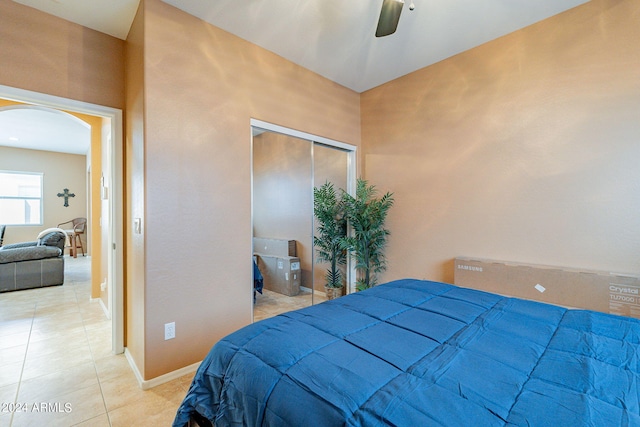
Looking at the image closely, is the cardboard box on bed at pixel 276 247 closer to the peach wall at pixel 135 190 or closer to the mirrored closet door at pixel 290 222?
the mirrored closet door at pixel 290 222

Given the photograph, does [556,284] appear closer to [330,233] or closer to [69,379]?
[330,233]

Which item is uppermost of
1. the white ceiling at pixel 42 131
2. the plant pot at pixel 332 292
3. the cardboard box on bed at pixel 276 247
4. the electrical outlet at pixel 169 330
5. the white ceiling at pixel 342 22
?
the white ceiling at pixel 42 131

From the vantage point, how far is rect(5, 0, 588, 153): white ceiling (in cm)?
210

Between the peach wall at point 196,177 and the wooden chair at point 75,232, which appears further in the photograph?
the wooden chair at point 75,232

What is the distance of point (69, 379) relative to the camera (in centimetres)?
→ 203

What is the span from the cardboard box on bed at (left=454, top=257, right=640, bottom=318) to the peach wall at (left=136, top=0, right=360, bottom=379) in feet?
6.91

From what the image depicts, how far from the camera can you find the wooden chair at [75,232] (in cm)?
719

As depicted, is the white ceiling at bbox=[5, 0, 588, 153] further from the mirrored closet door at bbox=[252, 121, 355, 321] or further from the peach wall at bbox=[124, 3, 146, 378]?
the mirrored closet door at bbox=[252, 121, 355, 321]

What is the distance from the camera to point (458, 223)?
9.35ft

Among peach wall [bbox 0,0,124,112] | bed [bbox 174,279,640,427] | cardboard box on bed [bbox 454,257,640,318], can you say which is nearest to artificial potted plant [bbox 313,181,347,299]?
cardboard box on bed [bbox 454,257,640,318]

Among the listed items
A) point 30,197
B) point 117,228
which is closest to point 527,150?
point 117,228

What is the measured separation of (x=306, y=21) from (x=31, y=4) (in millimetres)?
1986

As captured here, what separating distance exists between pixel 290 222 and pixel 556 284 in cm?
260

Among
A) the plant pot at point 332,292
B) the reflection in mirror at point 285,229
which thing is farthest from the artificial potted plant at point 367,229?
the reflection in mirror at point 285,229
